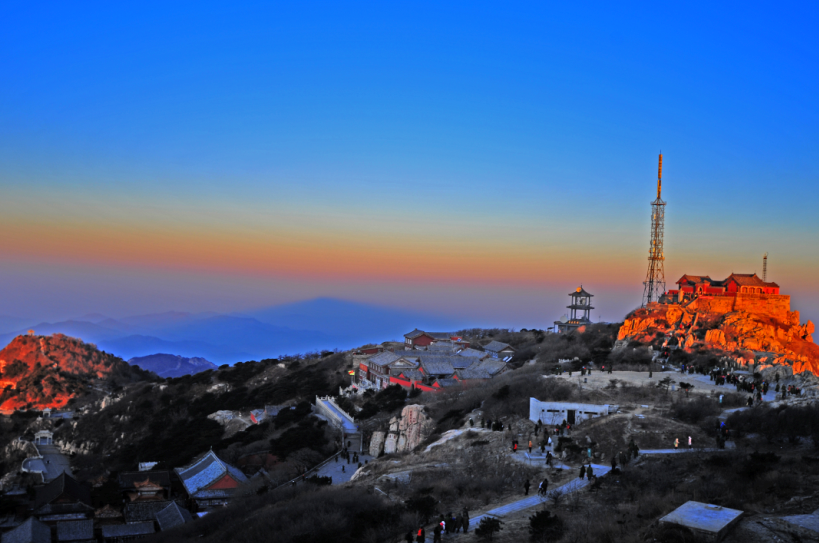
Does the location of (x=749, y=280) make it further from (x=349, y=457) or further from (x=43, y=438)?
(x=43, y=438)

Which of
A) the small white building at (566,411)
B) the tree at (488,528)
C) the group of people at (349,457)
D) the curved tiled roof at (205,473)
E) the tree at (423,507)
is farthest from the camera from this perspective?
the curved tiled roof at (205,473)

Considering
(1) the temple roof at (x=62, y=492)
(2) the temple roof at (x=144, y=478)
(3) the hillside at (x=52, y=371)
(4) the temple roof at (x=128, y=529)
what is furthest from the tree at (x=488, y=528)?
(3) the hillside at (x=52, y=371)

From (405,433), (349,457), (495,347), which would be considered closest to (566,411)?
(405,433)

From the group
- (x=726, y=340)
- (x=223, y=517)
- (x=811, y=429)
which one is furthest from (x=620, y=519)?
(x=726, y=340)

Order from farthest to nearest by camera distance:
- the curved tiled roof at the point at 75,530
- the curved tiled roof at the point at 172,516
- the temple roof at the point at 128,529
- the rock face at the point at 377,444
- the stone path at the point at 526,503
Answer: the rock face at the point at 377,444
the curved tiled roof at the point at 75,530
the temple roof at the point at 128,529
the curved tiled roof at the point at 172,516
the stone path at the point at 526,503

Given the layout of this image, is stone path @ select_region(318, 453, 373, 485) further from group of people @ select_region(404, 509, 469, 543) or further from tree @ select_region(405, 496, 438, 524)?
group of people @ select_region(404, 509, 469, 543)

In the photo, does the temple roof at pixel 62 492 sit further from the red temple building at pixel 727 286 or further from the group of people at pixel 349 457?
the red temple building at pixel 727 286
